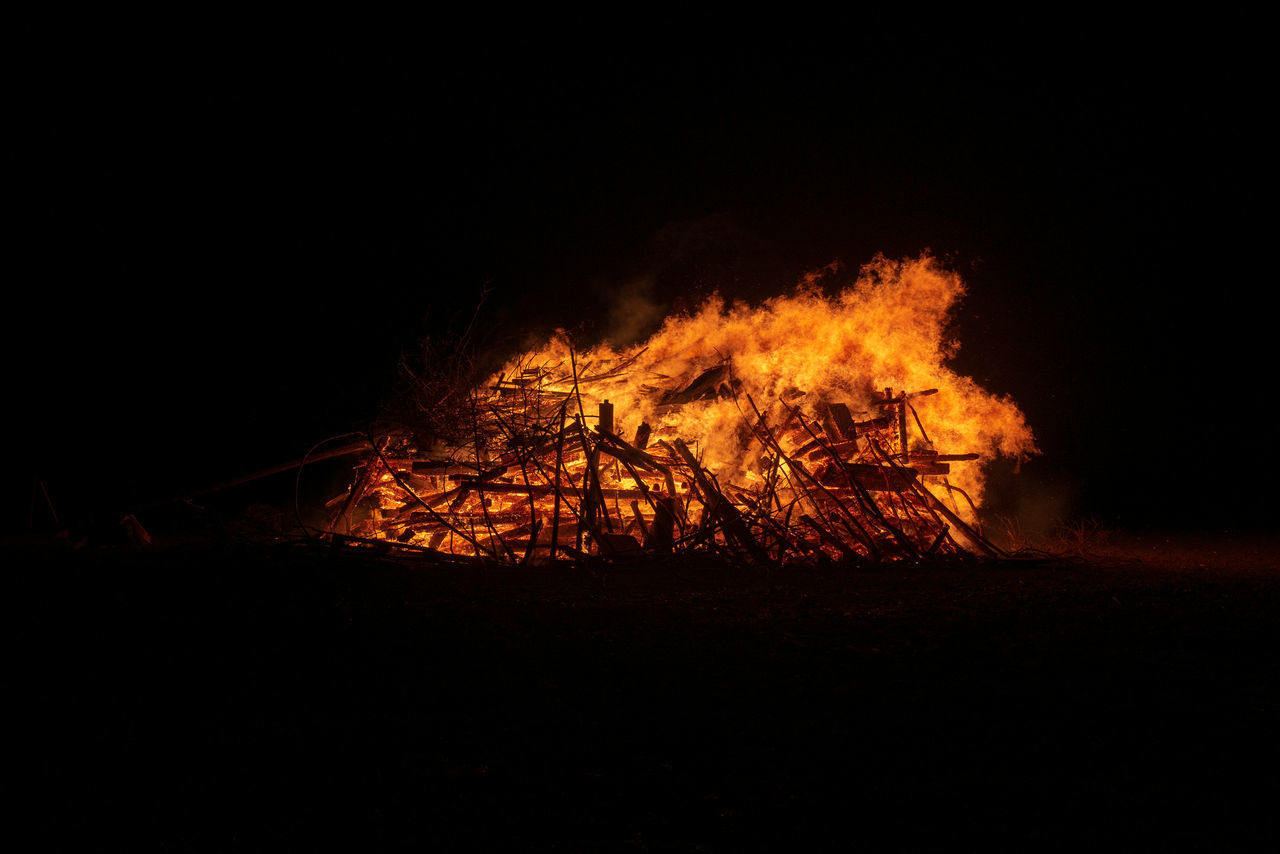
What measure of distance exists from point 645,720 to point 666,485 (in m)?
5.33

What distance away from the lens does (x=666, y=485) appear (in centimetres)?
840

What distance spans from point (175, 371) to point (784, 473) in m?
Result: 13.0

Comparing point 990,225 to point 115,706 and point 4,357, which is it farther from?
point 4,357

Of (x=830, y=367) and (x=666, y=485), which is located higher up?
(x=830, y=367)

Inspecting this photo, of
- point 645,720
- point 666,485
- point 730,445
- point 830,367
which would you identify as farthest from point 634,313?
point 645,720

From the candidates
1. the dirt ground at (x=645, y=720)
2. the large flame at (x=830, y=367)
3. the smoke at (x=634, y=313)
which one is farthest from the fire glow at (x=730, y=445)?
the dirt ground at (x=645, y=720)

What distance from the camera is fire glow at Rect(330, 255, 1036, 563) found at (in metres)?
7.66

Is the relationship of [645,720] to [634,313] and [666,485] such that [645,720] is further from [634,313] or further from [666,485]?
[634,313]

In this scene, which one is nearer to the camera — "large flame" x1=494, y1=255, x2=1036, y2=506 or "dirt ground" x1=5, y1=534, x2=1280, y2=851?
"dirt ground" x1=5, y1=534, x2=1280, y2=851

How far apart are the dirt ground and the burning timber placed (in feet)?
6.45

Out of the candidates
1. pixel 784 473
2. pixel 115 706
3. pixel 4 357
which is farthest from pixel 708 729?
pixel 4 357

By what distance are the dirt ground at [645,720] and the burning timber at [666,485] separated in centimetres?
197

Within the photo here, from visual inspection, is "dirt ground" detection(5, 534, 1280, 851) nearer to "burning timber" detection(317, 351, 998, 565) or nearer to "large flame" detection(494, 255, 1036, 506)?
"burning timber" detection(317, 351, 998, 565)

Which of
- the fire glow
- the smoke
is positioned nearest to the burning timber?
the fire glow
